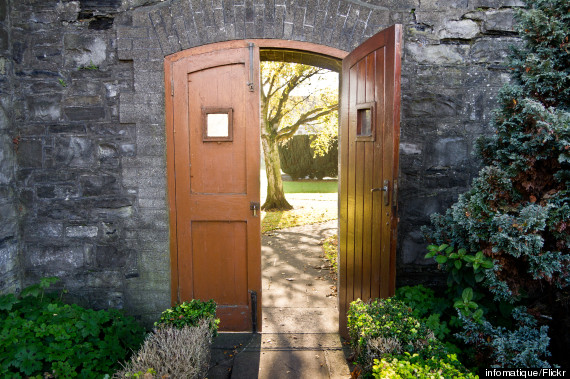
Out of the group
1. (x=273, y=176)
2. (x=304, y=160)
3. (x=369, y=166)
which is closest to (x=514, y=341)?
(x=369, y=166)

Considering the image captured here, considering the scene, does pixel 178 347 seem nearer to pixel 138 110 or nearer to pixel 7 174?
pixel 138 110

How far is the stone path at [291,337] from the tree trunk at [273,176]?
499 cm

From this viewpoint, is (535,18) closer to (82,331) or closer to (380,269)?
(380,269)

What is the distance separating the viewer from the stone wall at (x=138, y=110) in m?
3.66

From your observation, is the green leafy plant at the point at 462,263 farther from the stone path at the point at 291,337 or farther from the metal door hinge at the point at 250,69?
the metal door hinge at the point at 250,69

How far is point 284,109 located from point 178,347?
30.2 feet

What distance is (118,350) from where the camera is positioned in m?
3.12

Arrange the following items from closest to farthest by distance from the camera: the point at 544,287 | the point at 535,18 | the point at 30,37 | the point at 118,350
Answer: the point at 535,18
the point at 544,287
the point at 118,350
the point at 30,37

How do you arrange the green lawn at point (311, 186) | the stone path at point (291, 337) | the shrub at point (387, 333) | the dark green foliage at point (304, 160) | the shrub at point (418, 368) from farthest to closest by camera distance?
the dark green foliage at point (304, 160) → the green lawn at point (311, 186) → the stone path at point (291, 337) → the shrub at point (387, 333) → the shrub at point (418, 368)

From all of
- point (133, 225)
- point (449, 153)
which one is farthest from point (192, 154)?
point (449, 153)

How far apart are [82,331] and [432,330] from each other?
8.26ft

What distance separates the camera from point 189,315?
2988 mm

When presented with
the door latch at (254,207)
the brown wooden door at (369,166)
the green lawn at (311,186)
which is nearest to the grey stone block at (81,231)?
the door latch at (254,207)

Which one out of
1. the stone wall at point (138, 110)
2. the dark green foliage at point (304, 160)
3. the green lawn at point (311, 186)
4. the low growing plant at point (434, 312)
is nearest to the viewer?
the low growing plant at point (434, 312)
